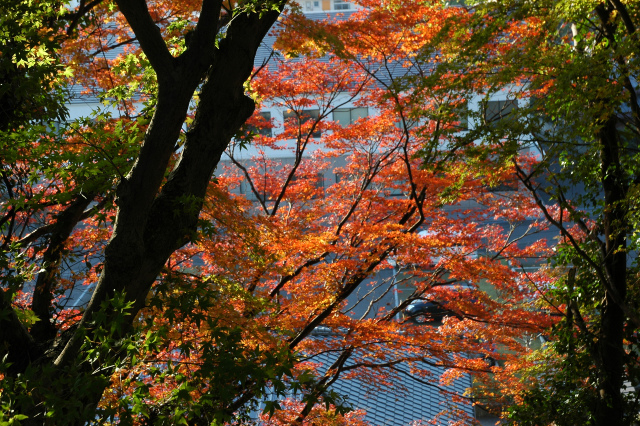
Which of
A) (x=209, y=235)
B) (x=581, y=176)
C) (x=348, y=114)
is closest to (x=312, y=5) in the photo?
(x=348, y=114)

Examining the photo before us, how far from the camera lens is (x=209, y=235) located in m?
4.07

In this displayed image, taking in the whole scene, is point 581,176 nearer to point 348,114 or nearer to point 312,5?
point 348,114

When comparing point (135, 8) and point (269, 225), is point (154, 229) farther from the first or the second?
point (269, 225)

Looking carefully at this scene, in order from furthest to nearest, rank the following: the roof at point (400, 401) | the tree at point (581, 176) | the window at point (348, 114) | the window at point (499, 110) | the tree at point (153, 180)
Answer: the window at point (348, 114) → the roof at point (400, 401) → the window at point (499, 110) → the tree at point (581, 176) → the tree at point (153, 180)

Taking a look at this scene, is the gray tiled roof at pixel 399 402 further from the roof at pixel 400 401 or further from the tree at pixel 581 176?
the tree at pixel 581 176

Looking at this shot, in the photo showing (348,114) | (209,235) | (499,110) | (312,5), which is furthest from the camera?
(312,5)

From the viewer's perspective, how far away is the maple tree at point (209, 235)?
3311 mm

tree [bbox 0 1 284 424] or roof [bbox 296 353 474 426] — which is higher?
roof [bbox 296 353 474 426]

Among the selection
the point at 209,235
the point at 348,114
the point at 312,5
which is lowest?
the point at 209,235

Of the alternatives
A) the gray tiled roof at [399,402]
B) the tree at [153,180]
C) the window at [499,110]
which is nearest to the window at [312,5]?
the window at [499,110]

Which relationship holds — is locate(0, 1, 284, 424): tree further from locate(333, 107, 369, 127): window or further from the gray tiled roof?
locate(333, 107, 369, 127): window

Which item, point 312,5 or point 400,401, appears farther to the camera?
point 312,5

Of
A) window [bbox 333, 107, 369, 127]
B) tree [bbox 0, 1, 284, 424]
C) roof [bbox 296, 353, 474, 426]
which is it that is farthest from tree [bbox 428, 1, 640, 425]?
window [bbox 333, 107, 369, 127]

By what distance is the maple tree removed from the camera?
331cm
